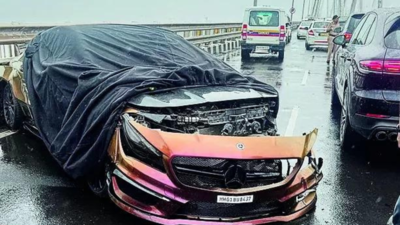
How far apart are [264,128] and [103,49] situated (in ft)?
6.86

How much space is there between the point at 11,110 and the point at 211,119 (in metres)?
3.60

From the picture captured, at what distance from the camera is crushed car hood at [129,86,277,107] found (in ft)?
13.0

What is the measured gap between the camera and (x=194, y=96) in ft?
13.7

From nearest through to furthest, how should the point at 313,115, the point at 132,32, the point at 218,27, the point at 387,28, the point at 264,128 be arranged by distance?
the point at 264,128
the point at 387,28
the point at 132,32
the point at 313,115
the point at 218,27

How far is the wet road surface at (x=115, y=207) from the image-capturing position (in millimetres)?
3926

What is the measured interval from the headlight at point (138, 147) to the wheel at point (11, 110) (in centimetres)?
291

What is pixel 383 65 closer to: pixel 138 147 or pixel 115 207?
pixel 138 147

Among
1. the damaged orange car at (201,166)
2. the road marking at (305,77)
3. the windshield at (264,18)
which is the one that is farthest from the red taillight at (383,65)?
the windshield at (264,18)

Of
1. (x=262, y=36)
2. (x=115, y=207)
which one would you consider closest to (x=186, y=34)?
(x=262, y=36)

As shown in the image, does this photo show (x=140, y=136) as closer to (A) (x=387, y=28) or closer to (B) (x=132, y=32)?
(B) (x=132, y=32)

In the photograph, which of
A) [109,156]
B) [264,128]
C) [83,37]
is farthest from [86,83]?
[264,128]

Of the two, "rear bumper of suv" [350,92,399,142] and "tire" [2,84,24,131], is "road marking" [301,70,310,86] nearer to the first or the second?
"rear bumper of suv" [350,92,399,142]

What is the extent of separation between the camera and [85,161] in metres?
4.01

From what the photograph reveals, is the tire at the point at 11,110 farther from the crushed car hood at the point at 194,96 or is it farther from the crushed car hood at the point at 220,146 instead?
the crushed car hood at the point at 220,146
